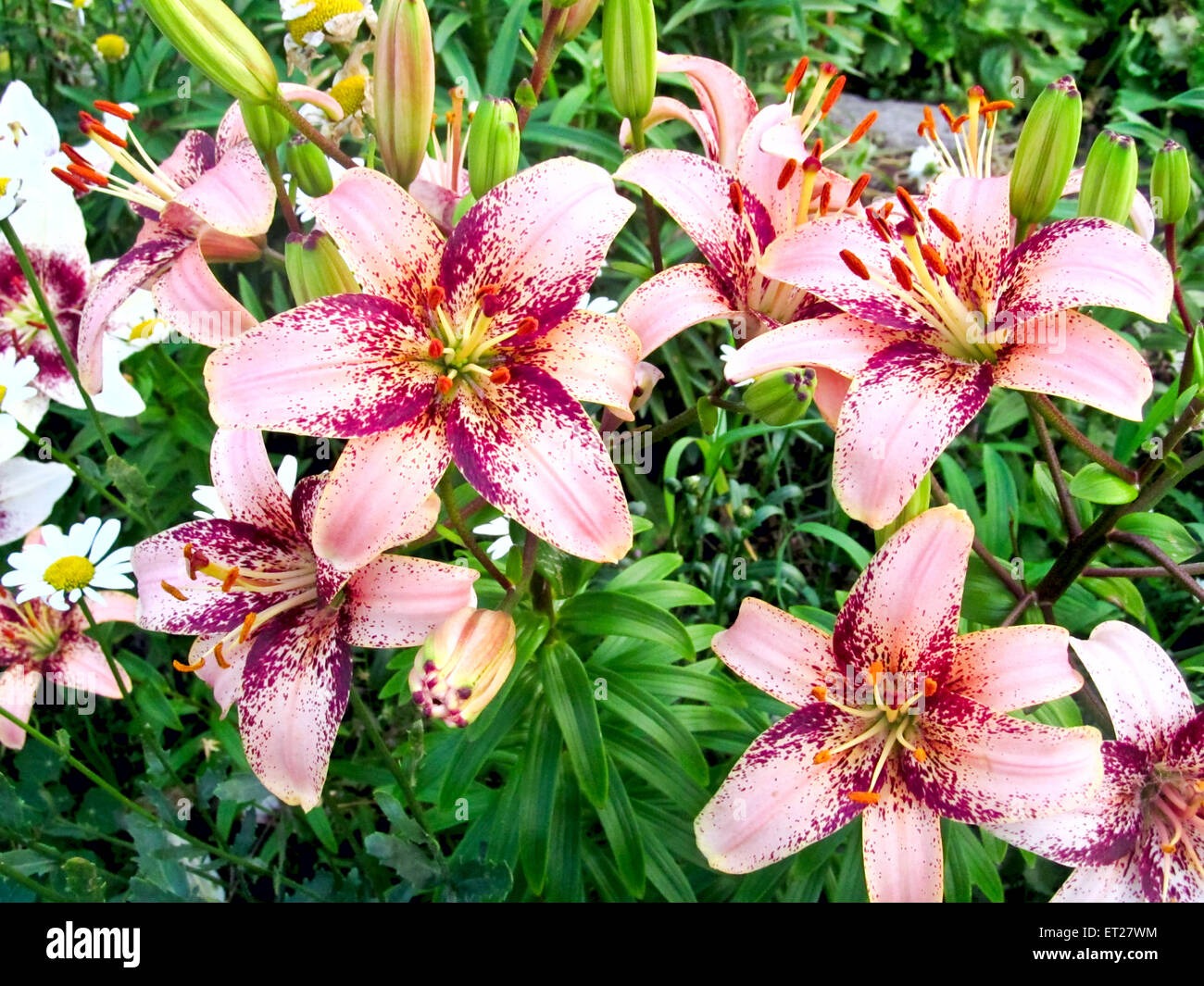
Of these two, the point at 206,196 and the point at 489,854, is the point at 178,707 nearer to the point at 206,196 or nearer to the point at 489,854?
the point at 489,854

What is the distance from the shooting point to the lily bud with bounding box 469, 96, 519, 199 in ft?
3.11

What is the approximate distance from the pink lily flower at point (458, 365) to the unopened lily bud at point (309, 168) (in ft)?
0.13

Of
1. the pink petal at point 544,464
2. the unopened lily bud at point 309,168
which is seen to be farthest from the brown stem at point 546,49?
the pink petal at point 544,464

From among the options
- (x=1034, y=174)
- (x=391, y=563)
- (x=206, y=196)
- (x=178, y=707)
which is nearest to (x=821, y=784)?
(x=391, y=563)

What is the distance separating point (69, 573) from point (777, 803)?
85 cm

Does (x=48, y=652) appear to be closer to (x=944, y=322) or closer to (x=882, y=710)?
(x=882, y=710)

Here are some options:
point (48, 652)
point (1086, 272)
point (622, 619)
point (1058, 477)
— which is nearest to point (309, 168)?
point (622, 619)

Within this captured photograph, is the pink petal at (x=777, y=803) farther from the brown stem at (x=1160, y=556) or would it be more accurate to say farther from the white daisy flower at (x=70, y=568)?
the white daisy flower at (x=70, y=568)

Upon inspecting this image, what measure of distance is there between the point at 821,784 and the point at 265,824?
1244 millimetres

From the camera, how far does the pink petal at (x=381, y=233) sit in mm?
911

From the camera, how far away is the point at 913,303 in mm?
995

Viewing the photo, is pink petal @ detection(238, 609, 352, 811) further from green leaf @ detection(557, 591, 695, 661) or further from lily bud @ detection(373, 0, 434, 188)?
lily bud @ detection(373, 0, 434, 188)

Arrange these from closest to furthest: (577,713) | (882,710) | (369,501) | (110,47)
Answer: (369,501) → (882,710) → (577,713) → (110,47)

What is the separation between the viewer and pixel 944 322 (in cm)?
100
